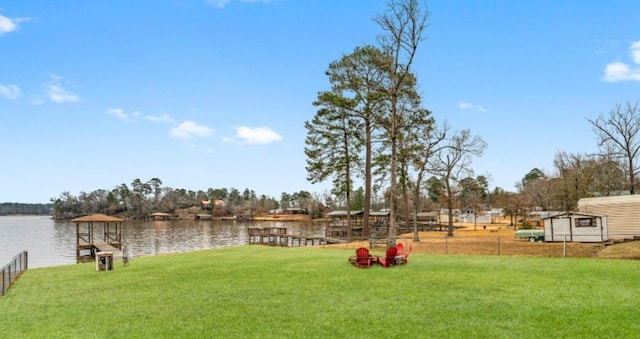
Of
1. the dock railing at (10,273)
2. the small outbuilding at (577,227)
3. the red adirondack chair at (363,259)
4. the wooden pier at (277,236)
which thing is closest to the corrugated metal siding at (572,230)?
the small outbuilding at (577,227)

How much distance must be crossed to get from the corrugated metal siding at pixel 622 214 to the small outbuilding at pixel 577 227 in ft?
5.53

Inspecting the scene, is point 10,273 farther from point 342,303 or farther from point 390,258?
point 390,258

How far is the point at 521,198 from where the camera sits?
74.9 metres

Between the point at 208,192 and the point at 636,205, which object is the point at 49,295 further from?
the point at 208,192

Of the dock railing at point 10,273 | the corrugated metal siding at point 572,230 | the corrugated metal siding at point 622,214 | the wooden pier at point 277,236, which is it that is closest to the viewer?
the dock railing at point 10,273

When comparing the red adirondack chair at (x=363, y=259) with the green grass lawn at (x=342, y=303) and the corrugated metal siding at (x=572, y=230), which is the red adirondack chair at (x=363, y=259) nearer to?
the green grass lawn at (x=342, y=303)

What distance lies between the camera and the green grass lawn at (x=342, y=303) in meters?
8.96

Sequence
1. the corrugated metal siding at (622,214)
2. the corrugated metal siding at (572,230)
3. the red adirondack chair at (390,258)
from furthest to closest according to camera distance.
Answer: the corrugated metal siding at (622,214) < the corrugated metal siding at (572,230) < the red adirondack chair at (390,258)

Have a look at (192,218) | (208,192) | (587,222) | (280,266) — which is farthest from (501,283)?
(208,192)

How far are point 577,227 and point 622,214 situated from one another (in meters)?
3.49

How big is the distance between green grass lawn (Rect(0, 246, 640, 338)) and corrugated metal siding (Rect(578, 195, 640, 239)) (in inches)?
754

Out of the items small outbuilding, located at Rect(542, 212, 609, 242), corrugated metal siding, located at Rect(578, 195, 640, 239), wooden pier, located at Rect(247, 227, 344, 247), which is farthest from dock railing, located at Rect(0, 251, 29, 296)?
corrugated metal siding, located at Rect(578, 195, 640, 239)

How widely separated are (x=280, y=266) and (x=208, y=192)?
183 m

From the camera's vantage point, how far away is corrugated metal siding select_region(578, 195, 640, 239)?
32.0 m
